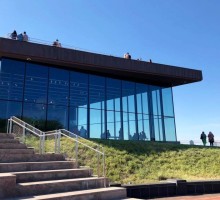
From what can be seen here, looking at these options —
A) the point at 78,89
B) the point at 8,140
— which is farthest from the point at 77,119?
the point at 8,140

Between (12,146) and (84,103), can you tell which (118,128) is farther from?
(12,146)

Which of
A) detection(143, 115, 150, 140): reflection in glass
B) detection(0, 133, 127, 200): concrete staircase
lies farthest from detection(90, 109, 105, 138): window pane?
detection(0, 133, 127, 200): concrete staircase

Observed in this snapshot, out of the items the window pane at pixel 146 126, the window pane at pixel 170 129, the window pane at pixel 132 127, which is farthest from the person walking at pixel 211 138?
the window pane at pixel 132 127

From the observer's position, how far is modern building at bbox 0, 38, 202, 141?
64.5 feet

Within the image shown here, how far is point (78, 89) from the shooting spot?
22516 mm

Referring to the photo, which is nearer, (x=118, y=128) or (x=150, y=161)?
(x=150, y=161)

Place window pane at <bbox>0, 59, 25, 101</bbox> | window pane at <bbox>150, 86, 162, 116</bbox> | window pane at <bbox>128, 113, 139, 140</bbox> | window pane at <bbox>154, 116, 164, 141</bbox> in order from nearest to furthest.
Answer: window pane at <bbox>0, 59, 25, 101</bbox>
window pane at <bbox>128, 113, 139, 140</bbox>
window pane at <bbox>154, 116, 164, 141</bbox>
window pane at <bbox>150, 86, 162, 116</bbox>

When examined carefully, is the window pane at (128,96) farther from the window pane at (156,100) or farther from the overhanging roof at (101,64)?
the window pane at (156,100)

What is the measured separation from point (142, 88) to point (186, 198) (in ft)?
54.9

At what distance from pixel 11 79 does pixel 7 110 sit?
2.19m

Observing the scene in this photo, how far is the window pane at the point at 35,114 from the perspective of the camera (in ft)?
65.4

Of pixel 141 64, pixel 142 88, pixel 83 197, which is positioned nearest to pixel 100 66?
pixel 141 64

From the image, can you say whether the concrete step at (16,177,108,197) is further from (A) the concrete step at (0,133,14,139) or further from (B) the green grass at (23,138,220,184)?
(A) the concrete step at (0,133,14,139)

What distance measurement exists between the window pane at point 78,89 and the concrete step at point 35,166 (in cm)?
1269
